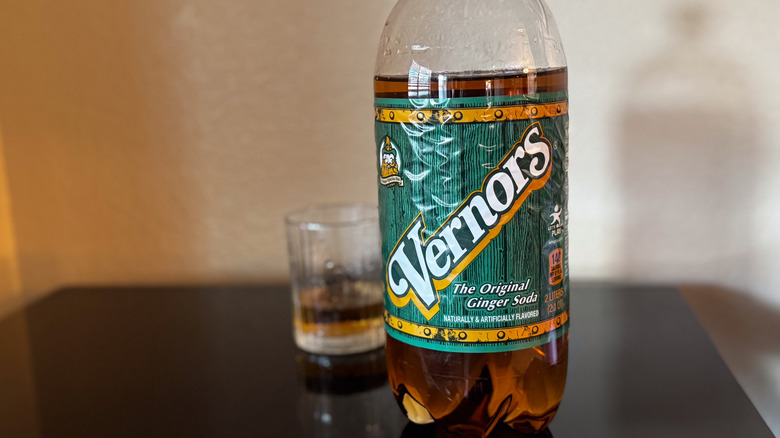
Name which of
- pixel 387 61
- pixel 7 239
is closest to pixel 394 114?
pixel 387 61

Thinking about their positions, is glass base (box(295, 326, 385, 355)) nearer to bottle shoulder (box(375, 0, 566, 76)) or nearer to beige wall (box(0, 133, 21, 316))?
bottle shoulder (box(375, 0, 566, 76))

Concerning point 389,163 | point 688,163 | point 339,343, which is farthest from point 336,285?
point 688,163

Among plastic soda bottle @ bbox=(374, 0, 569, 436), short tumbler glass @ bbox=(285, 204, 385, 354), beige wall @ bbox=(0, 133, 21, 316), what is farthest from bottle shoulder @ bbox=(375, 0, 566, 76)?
beige wall @ bbox=(0, 133, 21, 316)

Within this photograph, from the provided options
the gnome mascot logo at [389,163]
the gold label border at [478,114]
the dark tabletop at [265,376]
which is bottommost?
the dark tabletop at [265,376]

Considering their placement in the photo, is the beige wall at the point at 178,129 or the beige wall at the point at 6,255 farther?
the beige wall at the point at 6,255

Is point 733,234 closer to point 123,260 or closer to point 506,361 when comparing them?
point 506,361

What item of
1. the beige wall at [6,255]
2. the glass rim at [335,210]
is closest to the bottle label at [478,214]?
the glass rim at [335,210]

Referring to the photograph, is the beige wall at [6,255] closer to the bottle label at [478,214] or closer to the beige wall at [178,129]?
the beige wall at [178,129]
